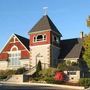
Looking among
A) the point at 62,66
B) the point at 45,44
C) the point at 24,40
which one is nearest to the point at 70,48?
the point at 45,44

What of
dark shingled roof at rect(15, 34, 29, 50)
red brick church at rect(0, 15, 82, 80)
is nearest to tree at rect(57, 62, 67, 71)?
red brick church at rect(0, 15, 82, 80)

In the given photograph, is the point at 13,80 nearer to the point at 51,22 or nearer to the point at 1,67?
the point at 1,67

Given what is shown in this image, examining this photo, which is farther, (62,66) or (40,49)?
(40,49)

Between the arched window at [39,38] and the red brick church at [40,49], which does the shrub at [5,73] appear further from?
the arched window at [39,38]

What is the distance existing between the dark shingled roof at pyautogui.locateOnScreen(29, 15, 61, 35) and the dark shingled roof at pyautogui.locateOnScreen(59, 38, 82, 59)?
3.80 meters

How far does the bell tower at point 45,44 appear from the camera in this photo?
6091 centimetres

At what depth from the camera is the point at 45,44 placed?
6138cm

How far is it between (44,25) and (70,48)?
671cm

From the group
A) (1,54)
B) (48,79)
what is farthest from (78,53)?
(1,54)

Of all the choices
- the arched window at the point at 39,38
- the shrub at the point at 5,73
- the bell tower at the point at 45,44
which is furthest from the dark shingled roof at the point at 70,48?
the shrub at the point at 5,73

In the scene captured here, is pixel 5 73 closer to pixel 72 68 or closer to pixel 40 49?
pixel 40 49

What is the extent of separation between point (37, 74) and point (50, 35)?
7.96 m

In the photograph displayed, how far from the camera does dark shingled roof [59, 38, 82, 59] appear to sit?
61.6m

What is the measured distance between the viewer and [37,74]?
5791 centimetres
